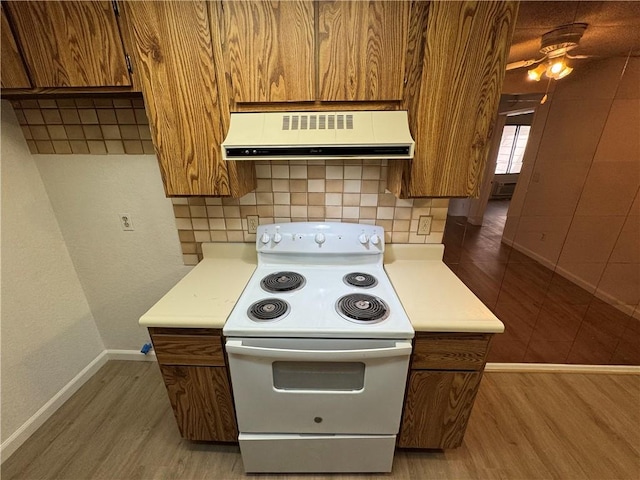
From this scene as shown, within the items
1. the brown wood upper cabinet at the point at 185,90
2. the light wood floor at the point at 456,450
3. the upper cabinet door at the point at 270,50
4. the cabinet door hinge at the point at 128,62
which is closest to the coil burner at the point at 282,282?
the brown wood upper cabinet at the point at 185,90

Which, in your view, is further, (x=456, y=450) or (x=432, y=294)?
(x=456, y=450)

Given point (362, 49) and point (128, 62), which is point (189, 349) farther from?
point (362, 49)

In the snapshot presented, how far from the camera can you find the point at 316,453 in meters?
1.24

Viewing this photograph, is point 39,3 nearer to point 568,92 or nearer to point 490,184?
point 490,184

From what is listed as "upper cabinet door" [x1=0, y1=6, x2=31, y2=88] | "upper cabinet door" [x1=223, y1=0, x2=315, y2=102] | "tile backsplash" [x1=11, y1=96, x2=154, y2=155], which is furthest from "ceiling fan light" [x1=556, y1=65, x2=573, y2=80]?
"upper cabinet door" [x1=0, y1=6, x2=31, y2=88]

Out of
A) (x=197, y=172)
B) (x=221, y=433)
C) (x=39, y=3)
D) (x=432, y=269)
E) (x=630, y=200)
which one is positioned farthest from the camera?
(x=630, y=200)

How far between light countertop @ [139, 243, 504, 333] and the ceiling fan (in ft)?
3.37

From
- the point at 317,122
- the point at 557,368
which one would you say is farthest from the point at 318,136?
the point at 557,368

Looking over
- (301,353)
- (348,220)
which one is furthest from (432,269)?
(301,353)

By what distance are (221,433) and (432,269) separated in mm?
1383

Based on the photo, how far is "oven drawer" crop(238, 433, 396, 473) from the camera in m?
1.20

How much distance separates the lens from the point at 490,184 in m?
1.56

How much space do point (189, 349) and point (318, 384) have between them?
564mm

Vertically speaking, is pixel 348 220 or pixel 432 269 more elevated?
pixel 348 220
